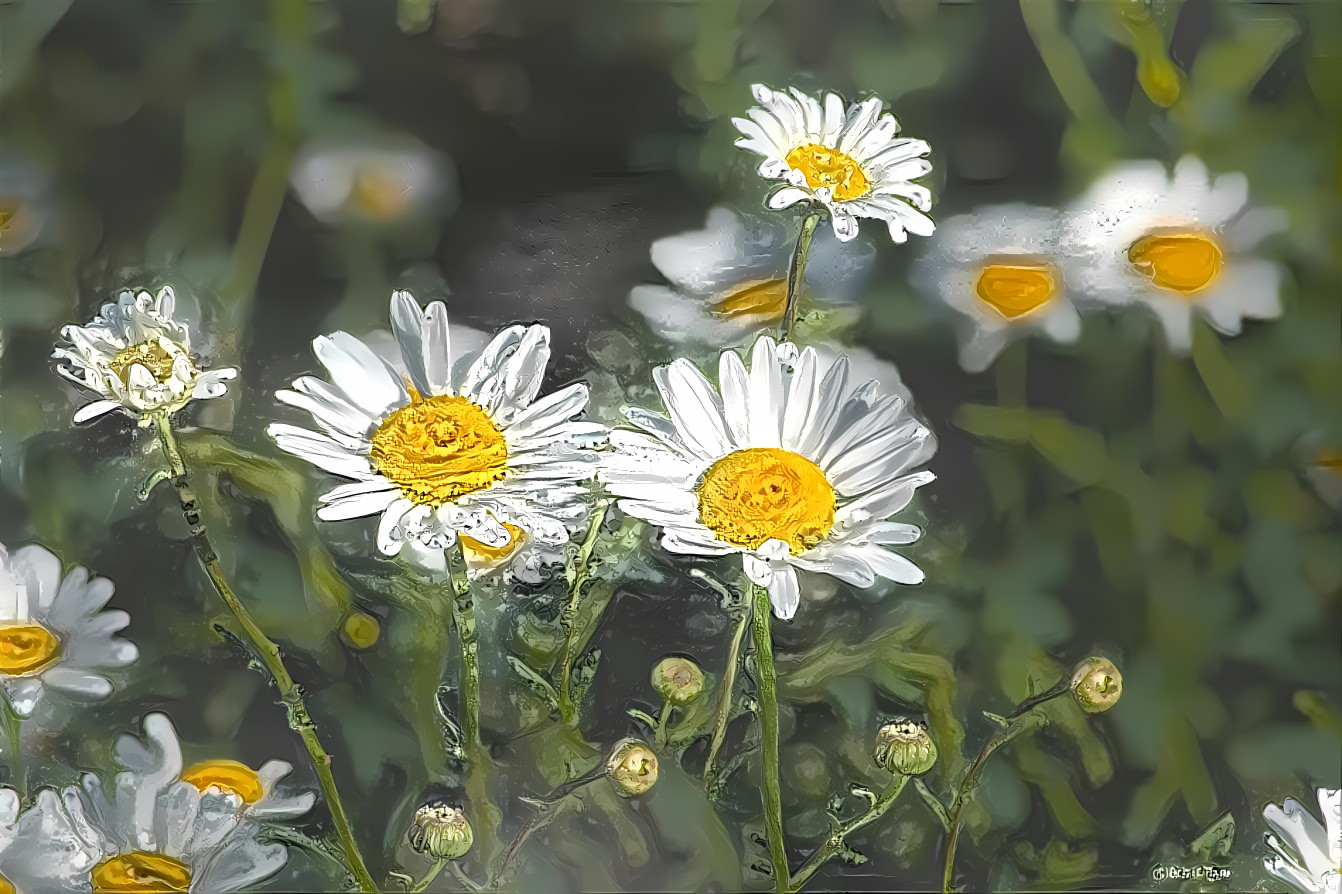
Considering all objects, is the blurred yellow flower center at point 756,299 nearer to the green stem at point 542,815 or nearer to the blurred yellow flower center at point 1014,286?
the blurred yellow flower center at point 1014,286

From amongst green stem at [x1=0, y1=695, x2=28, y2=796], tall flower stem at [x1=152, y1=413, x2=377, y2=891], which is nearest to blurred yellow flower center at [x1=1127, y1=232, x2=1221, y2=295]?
tall flower stem at [x1=152, y1=413, x2=377, y2=891]

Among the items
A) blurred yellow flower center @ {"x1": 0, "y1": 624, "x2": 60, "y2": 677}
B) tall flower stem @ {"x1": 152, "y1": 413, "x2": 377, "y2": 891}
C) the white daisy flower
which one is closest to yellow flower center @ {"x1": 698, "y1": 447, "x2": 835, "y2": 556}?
the white daisy flower

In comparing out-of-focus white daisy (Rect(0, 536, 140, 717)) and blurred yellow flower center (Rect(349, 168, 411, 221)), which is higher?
blurred yellow flower center (Rect(349, 168, 411, 221))

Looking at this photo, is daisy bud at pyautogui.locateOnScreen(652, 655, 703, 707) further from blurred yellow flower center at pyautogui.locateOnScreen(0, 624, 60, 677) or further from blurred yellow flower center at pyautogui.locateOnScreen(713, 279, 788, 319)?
blurred yellow flower center at pyautogui.locateOnScreen(0, 624, 60, 677)

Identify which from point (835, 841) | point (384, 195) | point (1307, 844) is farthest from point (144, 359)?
point (1307, 844)

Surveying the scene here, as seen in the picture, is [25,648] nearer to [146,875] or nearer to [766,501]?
[146,875]

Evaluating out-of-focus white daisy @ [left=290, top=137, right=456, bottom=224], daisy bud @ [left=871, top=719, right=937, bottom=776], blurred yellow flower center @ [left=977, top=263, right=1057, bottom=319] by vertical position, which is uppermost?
out-of-focus white daisy @ [left=290, top=137, right=456, bottom=224]

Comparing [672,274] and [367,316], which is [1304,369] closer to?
[672,274]

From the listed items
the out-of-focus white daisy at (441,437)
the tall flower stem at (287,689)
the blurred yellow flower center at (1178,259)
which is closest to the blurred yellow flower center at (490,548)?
the out-of-focus white daisy at (441,437)
